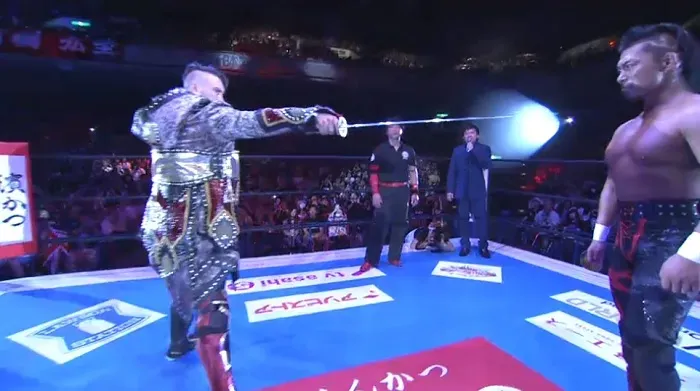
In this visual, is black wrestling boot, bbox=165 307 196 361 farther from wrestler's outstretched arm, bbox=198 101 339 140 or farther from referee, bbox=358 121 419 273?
referee, bbox=358 121 419 273

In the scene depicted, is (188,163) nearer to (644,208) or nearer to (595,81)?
(644,208)

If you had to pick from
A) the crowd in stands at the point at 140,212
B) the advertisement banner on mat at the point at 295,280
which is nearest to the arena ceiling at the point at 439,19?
the crowd in stands at the point at 140,212

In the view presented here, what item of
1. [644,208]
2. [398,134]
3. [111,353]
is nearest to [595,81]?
[398,134]

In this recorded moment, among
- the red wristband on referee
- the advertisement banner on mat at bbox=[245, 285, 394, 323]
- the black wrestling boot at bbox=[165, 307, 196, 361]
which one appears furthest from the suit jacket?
the black wrestling boot at bbox=[165, 307, 196, 361]

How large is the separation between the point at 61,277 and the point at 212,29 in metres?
11.0

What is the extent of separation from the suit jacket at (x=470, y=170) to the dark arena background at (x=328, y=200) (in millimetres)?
284

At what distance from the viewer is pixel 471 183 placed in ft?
13.7

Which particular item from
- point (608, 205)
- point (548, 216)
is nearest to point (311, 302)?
point (608, 205)

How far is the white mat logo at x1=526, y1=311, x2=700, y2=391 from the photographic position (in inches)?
76.4

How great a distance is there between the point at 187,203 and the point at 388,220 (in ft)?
7.94

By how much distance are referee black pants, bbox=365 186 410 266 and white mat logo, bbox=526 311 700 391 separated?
4.69ft

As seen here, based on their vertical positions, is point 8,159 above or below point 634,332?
above

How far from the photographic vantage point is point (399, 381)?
1.87m

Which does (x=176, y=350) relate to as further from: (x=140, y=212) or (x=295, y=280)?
(x=140, y=212)
